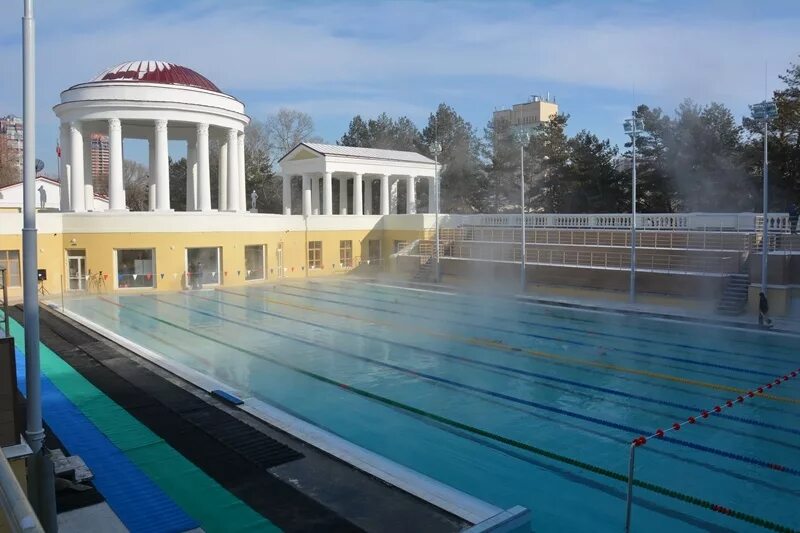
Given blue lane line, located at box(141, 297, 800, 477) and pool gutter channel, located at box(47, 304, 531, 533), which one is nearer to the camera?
pool gutter channel, located at box(47, 304, 531, 533)

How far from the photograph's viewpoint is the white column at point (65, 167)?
3069 cm

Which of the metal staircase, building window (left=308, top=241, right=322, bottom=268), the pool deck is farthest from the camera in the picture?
building window (left=308, top=241, right=322, bottom=268)

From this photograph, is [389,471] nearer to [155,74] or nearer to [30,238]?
[30,238]

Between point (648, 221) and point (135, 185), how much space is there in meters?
52.9

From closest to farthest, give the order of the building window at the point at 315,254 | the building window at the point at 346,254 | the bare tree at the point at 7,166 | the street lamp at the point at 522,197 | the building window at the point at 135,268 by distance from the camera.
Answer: the street lamp at the point at 522,197
the building window at the point at 135,268
the building window at the point at 315,254
the building window at the point at 346,254
the bare tree at the point at 7,166

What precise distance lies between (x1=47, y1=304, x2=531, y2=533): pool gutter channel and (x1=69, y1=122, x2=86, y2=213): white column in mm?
20743

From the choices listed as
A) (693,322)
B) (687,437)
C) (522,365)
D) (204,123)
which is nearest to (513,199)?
(204,123)

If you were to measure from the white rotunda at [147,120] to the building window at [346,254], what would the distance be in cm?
561

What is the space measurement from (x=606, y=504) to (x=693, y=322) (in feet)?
45.3

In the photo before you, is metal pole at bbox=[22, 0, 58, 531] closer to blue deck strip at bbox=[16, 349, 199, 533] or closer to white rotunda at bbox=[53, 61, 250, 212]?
blue deck strip at bbox=[16, 349, 199, 533]

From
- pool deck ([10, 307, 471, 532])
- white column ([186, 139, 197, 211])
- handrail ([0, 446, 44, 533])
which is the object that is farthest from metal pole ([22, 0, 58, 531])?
white column ([186, 139, 197, 211])

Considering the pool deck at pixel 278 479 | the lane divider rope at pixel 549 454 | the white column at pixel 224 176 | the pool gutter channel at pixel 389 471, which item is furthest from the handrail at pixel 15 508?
the white column at pixel 224 176

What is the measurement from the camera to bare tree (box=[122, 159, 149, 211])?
6219cm

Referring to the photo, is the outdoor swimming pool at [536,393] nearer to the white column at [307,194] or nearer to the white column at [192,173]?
the white column at [192,173]
